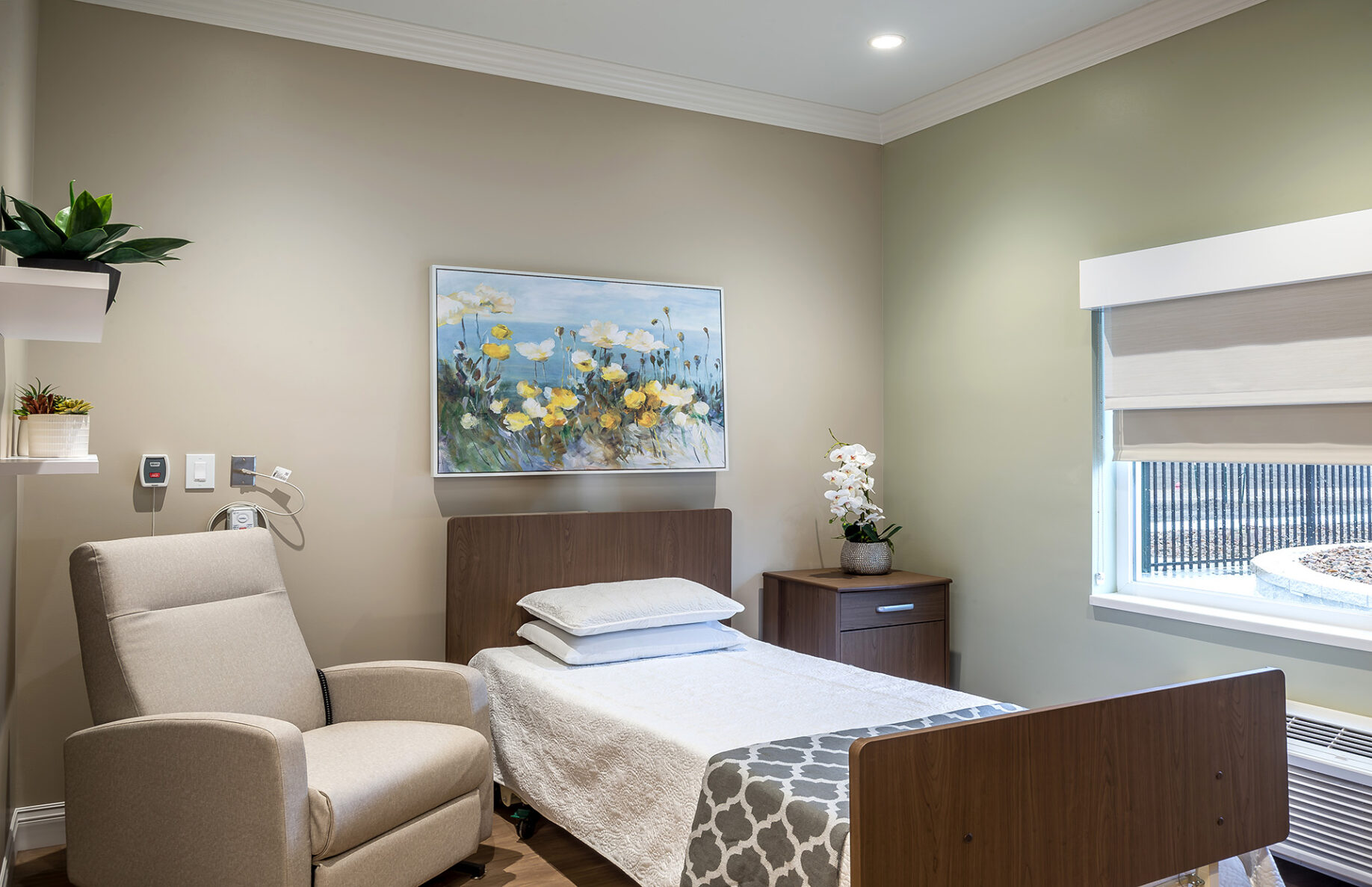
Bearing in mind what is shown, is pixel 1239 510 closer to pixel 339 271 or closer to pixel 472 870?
pixel 472 870

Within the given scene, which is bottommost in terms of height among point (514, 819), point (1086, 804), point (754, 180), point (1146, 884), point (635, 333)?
point (514, 819)

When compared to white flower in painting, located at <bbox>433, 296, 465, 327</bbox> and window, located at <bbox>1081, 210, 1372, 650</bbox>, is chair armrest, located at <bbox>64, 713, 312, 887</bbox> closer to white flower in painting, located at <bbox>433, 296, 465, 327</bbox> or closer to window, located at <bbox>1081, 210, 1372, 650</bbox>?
white flower in painting, located at <bbox>433, 296, 465, 327</bbox>

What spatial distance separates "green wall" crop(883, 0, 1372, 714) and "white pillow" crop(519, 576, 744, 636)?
3.78 ft

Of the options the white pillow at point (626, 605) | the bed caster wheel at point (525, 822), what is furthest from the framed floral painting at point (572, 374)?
the bed caster wheel at point (525, 822)

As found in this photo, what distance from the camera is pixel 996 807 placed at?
1638 mm

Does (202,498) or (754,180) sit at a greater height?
(754,180)

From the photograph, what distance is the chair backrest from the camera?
2.35m

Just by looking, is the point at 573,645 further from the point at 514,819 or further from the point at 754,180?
the point at 754,180

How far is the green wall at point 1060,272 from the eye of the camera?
278 centimetres

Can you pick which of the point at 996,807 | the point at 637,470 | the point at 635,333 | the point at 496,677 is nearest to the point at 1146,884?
the point at 996,807

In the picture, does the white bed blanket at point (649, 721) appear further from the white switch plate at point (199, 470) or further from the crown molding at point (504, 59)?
the crown molding at point (504, 59)

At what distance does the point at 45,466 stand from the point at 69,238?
1.54 ft

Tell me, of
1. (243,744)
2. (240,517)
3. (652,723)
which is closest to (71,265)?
(243,744)

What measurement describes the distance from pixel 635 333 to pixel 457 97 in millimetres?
1041
